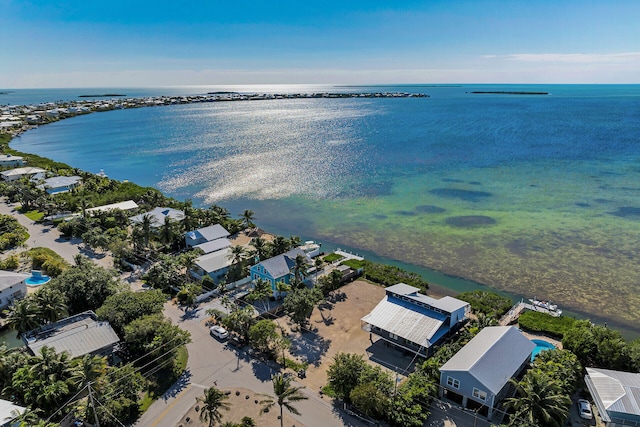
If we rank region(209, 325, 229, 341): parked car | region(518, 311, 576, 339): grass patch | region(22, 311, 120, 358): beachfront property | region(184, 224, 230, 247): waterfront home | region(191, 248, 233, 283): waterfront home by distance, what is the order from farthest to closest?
region(184, 224, 230, 247): waterfront home, region(191, 248, 233, 283): waterfront home, region(518, 311, 576, 339): grass patch, region(209, 325, 229, 341): parked car, region(22, 311, 120, 358): beachfront property

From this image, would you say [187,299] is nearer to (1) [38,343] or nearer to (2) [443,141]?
(1) [38,343]

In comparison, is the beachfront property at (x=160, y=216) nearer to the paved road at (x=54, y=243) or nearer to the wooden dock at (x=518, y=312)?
the paved road at (x=54, y=243)

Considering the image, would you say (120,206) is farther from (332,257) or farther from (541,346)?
(541,346)

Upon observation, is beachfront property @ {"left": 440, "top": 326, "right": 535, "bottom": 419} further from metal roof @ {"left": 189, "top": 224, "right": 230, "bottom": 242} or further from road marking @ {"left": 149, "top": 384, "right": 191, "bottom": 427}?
metal roof @ {"left": 189, "top": 224, "right": 230, "bottom": 242}

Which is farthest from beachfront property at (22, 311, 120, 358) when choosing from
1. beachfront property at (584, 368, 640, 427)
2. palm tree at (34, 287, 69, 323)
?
beachfront property at (584, 368, 640, 427)

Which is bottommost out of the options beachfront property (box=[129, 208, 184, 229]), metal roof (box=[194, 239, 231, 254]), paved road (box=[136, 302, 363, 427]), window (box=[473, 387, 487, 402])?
paved road (box=[136, 302, 363, 427])

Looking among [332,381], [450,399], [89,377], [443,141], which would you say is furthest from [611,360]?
[443,141]

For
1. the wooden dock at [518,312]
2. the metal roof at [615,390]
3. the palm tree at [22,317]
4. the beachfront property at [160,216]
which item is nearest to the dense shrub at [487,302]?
A: the wooden dock at [518,312]
